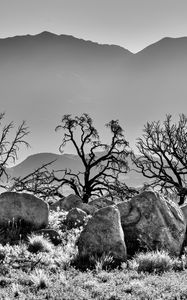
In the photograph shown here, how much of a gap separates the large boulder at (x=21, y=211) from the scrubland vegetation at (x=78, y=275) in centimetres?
196

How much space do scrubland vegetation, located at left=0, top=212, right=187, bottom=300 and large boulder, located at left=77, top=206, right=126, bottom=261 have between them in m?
0.32

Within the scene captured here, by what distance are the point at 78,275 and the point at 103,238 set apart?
2.22 meters

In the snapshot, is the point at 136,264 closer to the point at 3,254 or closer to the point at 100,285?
the point at 100,285

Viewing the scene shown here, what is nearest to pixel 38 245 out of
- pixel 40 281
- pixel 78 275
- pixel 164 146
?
pixel 78 275

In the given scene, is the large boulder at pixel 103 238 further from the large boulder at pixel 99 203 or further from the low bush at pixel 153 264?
the large boulder at pixel 99 203

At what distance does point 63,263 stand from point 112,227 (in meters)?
1.89

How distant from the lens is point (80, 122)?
36125 mm

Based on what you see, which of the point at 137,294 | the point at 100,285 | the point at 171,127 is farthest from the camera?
the point at 171,127

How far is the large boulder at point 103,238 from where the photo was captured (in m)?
13.0

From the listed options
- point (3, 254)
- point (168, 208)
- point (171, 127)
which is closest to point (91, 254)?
point (3, 254)

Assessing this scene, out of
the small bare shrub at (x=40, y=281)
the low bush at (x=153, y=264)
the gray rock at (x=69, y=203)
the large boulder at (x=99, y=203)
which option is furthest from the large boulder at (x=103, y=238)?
the large boulder at (x=99, y=203)

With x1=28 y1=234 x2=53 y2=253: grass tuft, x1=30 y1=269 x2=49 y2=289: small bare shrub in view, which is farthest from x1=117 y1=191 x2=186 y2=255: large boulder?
x1=30 y1=269 x2=49 y2=289: small bare shrub

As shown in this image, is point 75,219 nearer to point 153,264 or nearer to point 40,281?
point 153,264

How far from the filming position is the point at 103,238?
1319 centimetres
